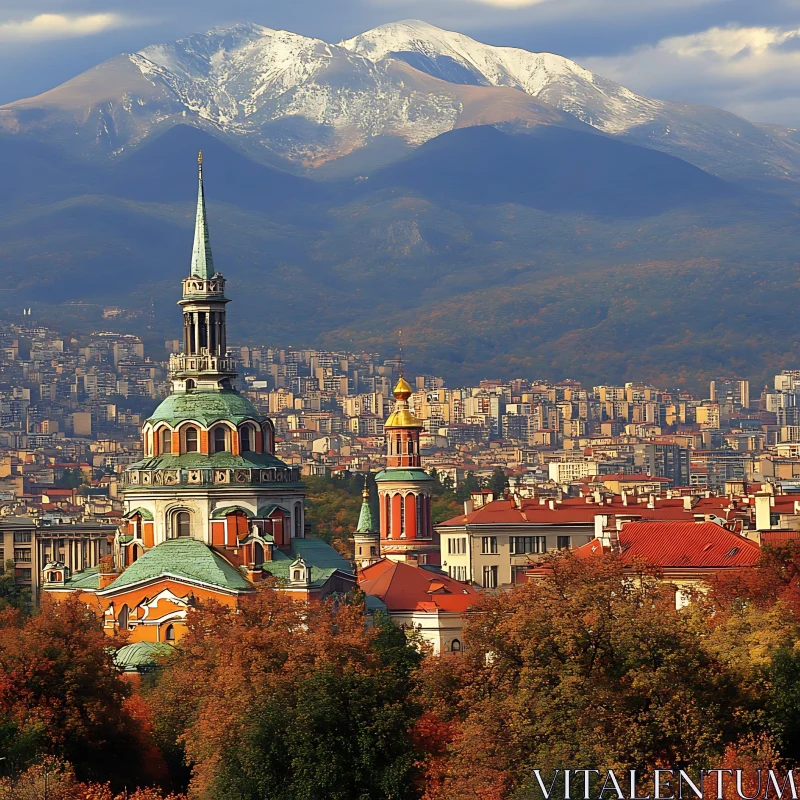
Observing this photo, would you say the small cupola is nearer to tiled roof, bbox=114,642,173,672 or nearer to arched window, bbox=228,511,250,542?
arched window, bbox=228,511,250,542

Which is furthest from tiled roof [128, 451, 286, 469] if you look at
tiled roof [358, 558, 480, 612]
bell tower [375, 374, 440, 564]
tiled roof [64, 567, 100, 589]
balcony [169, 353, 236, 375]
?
bell tower [375, 374, 440, 564]

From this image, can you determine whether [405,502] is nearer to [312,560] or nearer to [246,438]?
[246,438]

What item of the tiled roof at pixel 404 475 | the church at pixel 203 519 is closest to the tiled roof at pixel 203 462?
the church at pixel 203 519

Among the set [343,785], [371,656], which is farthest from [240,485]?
[343,785]

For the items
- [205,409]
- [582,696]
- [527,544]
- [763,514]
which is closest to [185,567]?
[205,409]

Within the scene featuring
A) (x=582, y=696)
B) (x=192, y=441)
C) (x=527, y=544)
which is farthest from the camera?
(x=527, y=544)
